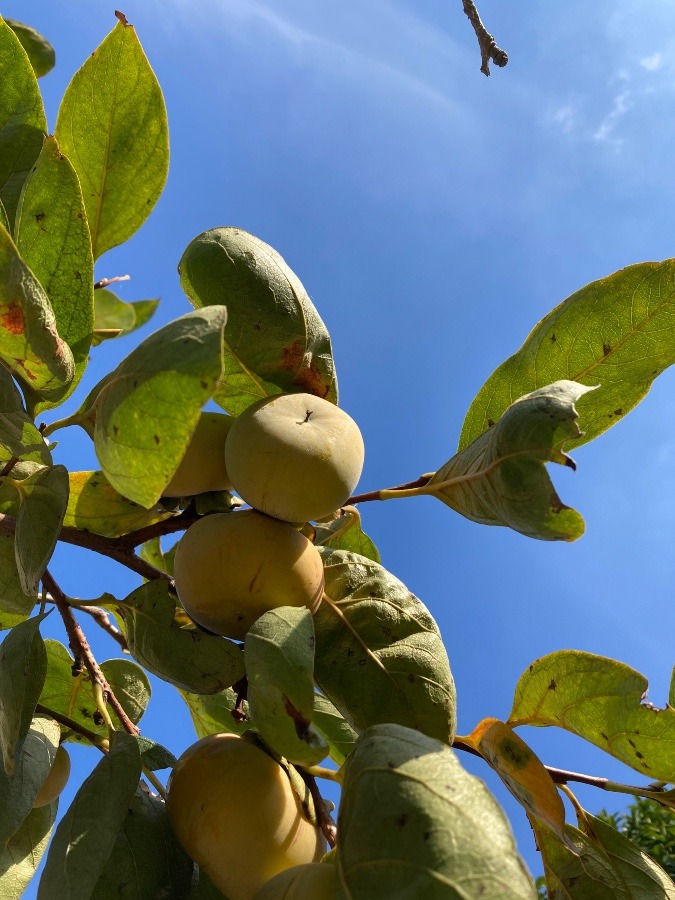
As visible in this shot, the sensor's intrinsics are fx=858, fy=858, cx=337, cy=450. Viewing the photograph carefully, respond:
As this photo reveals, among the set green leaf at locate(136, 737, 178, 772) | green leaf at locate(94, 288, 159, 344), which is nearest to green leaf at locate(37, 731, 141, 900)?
green leaf at locate(136, 737, 178, 772)

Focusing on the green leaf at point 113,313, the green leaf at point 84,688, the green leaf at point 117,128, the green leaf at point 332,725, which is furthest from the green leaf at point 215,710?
the green leaf at point 113,313

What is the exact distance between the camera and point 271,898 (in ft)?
2.96

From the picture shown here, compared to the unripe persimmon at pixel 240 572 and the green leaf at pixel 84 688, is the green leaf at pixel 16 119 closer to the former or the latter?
the unripe persimmon at pixel 240 572

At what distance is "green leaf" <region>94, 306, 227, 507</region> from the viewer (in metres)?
0.80

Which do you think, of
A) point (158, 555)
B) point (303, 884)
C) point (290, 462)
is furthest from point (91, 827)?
point (158, 555)

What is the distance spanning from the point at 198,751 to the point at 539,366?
30.6 inches

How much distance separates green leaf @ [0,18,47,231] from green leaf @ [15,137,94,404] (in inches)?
4.4

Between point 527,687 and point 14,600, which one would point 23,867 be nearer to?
point 14,600

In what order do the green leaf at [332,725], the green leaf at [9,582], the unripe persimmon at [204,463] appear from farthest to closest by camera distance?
1. the green leaf at [332,725]
2. the green leaf at [9,582]
3. the unripe persimmon at [204,463]

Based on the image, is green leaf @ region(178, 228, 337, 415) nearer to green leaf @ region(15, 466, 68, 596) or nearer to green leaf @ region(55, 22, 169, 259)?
green leaf @ region(55, 22, 169, 259)

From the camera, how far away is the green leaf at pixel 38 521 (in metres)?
1.03

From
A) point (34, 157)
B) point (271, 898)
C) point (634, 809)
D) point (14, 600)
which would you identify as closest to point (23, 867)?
point (14, 600)

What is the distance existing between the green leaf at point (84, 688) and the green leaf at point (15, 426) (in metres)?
0.62

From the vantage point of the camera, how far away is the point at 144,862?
1.01 metres
